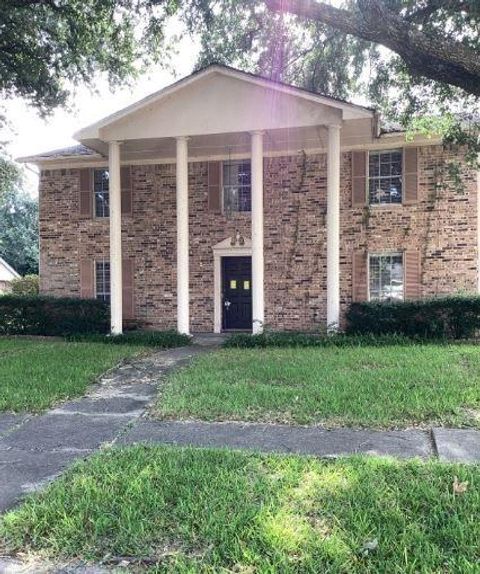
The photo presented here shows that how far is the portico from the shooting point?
11.6m

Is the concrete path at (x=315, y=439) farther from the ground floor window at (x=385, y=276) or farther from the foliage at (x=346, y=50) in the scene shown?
the ground floor window at (x=385, y=276)

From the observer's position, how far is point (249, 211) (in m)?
14.6

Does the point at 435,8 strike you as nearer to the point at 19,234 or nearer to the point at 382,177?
the point at 382,177

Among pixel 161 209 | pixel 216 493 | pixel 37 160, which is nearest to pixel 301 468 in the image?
pixel 216 493

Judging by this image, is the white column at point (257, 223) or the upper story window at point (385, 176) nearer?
the white column at point (257, 223)

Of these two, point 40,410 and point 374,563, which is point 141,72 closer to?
point 40,410

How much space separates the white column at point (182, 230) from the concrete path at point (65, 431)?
14.0 ft

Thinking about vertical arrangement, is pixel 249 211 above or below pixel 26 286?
above

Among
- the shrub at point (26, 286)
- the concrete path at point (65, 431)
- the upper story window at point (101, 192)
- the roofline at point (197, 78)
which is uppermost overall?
the roofline at point (197, 78)

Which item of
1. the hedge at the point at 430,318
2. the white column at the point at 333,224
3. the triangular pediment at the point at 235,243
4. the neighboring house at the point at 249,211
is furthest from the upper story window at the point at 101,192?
the hedge at the point at 430,318

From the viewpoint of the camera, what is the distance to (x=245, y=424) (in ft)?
17.8

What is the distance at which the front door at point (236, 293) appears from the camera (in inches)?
580

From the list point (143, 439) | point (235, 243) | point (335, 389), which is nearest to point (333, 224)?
point (235, 243)

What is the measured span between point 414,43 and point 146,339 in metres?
8.11
